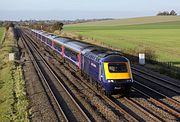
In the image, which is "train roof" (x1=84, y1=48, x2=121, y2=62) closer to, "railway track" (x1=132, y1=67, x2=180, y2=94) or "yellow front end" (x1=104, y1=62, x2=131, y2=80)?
"yellow front end" (x1=104, y1=62, x2=131, y2=80)

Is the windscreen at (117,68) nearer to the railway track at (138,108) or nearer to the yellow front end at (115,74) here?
the yellow front end at (115,74)

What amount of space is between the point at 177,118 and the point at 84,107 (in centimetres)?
526

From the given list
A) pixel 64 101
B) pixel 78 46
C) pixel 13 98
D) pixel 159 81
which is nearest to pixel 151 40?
pixel 78 46

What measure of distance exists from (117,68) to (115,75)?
491mm

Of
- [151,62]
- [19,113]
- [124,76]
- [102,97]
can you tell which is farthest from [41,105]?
[151,62]

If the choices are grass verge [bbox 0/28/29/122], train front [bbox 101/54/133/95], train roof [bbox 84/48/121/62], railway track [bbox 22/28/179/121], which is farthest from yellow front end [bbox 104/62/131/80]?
grass verge [bbox 0/28/29/122]

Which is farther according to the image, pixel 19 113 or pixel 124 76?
pixel 124 76

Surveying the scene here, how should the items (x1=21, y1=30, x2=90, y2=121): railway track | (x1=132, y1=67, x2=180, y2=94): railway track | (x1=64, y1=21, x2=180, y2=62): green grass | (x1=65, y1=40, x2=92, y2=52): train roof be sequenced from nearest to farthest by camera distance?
(x1=21, y1=30, x2=90, y2=121): railway track < (x1=132, y1=67, x2=180, y2=94): railway track < (x1=65, y1=40, x2=92, y2=52): train roof < (x1=64, y1=21, x2=180, y2=62): green grass

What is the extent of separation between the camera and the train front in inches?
797

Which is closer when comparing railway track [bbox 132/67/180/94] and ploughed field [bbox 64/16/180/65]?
railway track [bbox 132/67/180/94]

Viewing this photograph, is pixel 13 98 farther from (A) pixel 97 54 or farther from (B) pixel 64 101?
(A) pixel 97 54

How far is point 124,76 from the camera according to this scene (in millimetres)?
20547

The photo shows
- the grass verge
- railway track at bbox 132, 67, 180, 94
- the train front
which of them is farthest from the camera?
railway track at bbox 132, 67, 180, 94

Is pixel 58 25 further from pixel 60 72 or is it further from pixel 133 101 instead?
pixel 133 101
